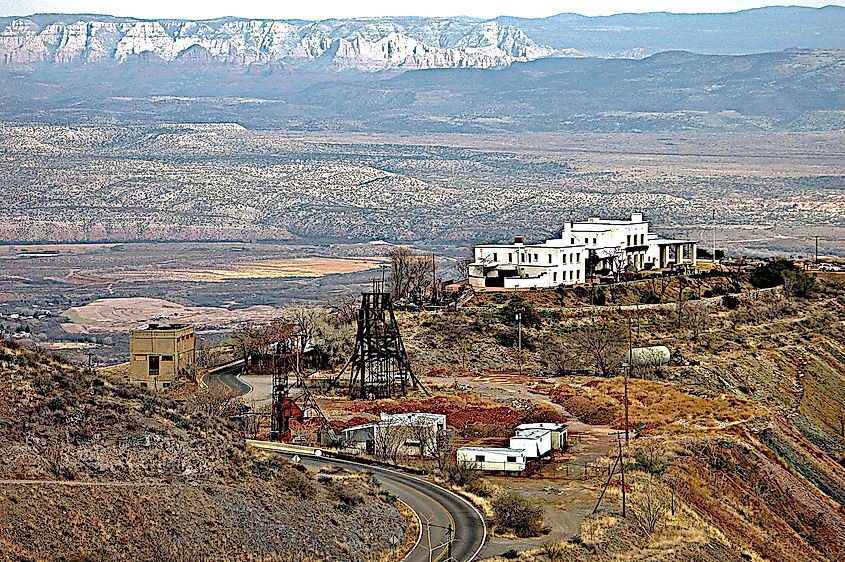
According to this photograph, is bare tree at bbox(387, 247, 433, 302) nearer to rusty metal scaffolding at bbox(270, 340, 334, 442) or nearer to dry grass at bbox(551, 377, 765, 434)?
dry grass at bbox(551, 377, 765, 434)

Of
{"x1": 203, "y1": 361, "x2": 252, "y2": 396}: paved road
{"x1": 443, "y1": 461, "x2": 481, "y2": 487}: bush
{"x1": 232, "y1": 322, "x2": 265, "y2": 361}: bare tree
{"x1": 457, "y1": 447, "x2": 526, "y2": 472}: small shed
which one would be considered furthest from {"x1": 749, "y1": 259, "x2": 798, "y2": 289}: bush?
{"x1": 443, "y1": 461, "x2": 481, "y2": 487}: bush

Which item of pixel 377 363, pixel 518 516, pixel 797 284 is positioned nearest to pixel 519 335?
pixel 377 363

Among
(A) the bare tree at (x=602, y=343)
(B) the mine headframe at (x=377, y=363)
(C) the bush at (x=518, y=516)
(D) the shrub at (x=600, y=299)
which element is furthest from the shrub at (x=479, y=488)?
(D) the shrub at (x=600, y=299)

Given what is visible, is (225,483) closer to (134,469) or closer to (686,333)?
(134,469)

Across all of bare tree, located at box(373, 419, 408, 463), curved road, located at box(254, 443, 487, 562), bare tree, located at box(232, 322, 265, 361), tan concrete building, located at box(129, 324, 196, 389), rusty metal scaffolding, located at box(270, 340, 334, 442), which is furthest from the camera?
bare tree, located at box(232, 322, 265, 361)

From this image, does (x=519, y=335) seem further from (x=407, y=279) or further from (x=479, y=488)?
(x=479, y=488)

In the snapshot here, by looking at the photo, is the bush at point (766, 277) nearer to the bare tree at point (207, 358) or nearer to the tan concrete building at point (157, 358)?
the bare tree at point (207, 358)
